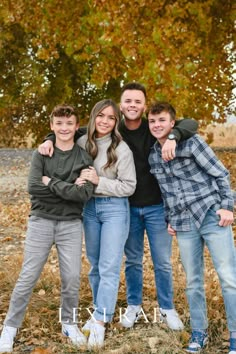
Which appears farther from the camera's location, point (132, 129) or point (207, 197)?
point (132, 129)

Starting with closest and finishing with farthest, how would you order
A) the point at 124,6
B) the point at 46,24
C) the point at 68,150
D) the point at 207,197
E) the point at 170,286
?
the point at 207,197, the point at 68,150, the point at 170,286, the point at 124,6, the point at 46,24

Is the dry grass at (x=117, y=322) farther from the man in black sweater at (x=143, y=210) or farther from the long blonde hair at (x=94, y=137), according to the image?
the long blonde hair at (x=94, y=137)

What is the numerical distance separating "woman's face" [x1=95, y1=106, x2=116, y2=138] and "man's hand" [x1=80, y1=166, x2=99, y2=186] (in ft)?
1.08

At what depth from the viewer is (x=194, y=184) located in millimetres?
4410

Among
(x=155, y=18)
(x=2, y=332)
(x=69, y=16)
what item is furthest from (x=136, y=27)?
(x=2, y=332)

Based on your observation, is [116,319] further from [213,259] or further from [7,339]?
[213,259]

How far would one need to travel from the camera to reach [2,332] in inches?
185

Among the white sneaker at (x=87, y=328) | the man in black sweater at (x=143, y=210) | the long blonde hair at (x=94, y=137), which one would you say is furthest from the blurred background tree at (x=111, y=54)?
the white sneaker at (x=87, y=328)

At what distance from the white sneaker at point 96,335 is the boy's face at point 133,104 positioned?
1.69m

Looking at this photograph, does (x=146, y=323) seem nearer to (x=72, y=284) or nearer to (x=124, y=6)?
(x=72, y=284)

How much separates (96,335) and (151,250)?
861 mm

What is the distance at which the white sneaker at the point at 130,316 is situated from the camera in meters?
5.06

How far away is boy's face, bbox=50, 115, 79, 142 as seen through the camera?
4668mm

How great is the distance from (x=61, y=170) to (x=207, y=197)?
1.16 metres
